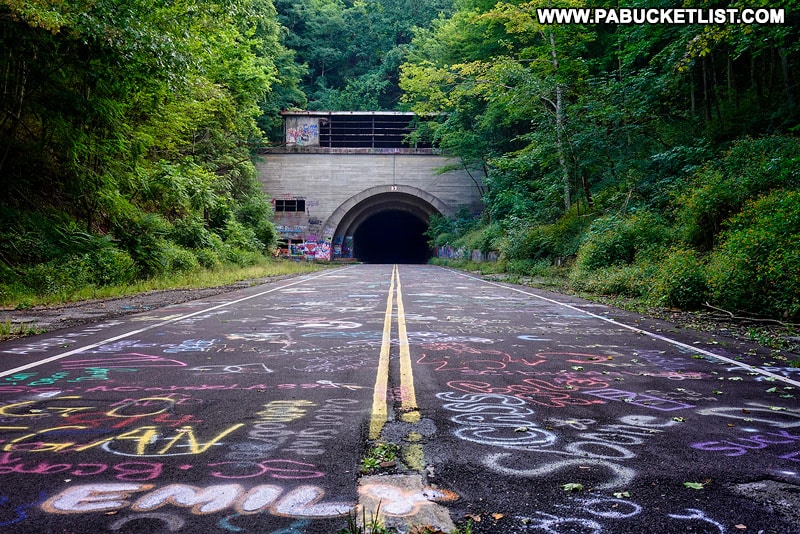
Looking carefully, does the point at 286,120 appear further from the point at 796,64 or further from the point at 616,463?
the point at 616,463

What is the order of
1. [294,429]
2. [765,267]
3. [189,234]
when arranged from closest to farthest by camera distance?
1. [294,429]
2. [765,267]
3. [189,234]

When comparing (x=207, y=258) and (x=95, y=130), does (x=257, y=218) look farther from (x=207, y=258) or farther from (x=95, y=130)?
(x=95, y=130)

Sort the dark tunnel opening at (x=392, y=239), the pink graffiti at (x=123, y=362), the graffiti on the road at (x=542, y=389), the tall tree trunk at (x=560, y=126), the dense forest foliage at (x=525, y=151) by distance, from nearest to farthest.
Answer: the graffiti on the road at (x=542, y=389)
the pink graffiti at (x=123, y=362)
the dense forest foliage at (x=525, y=151)
the tall tree trunk at (x=560, y=126)
the dark tunnel opening at (x=392, y=239)

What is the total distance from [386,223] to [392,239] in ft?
25.0

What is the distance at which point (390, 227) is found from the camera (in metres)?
75.9

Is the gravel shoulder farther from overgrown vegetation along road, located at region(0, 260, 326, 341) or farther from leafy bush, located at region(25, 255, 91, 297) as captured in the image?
leafy bush, located at region(25, 255, 91, 297)

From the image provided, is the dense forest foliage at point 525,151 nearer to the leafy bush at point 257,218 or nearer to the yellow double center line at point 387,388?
the leafy bush at point 257,218

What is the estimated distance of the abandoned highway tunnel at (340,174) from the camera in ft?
169

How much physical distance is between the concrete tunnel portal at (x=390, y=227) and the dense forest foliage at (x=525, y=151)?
17977 mm

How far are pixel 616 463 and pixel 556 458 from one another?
38 cm

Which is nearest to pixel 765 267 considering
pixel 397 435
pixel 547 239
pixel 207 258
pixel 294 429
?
pixel 397 435

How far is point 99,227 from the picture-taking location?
754 inches

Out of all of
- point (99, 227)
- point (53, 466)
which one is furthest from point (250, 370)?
point (99, 227)

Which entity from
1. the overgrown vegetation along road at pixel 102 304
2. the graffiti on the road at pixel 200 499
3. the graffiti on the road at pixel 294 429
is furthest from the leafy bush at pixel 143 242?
the graffiti on the road at pixel 200 499
